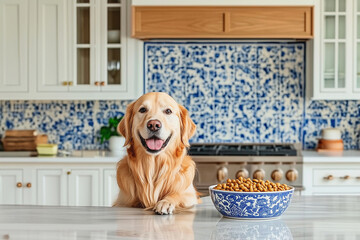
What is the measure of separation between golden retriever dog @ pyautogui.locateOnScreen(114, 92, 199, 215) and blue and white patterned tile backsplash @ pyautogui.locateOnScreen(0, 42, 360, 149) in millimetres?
2492

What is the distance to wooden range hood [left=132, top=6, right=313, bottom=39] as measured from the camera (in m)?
3.92

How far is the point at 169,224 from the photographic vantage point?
1532 mm

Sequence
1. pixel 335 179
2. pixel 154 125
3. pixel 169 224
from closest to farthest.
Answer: pixel 169 224
pixel 154 125
pixel 335 179

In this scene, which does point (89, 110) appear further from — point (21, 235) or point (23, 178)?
point (21, 235)

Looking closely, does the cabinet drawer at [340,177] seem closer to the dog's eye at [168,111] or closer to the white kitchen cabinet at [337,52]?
the white kitchen cabinet at [337,52]

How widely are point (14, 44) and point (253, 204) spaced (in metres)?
3.02

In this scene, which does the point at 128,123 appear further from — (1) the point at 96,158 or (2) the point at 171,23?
(2) the point at 171,23

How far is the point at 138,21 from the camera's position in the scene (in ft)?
13.0

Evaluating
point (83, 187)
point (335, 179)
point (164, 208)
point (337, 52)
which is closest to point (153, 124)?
point (164, 208)

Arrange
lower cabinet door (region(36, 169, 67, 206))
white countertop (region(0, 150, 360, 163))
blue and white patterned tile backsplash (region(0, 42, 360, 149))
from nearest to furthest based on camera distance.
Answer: white countertop (region(0, 150, 360, 163)), lower cabinet door (region(36, 169, 67, 206)), blue and white patterned tile backsplash (region(0, 42, 360, 149))

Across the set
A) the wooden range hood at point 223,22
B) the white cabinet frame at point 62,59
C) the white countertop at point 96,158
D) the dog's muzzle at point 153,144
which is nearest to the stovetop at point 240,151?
the white countertop at point 96,158

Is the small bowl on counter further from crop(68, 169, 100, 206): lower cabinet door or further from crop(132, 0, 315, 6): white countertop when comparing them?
crop(132, 0, 315, 6): white countertop

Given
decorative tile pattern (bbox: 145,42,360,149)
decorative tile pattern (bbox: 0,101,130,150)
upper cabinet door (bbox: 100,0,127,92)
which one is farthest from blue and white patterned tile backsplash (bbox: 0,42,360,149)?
decorative tile pattern (bbox: 0,101,130,150)

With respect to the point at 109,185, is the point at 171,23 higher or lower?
higher
